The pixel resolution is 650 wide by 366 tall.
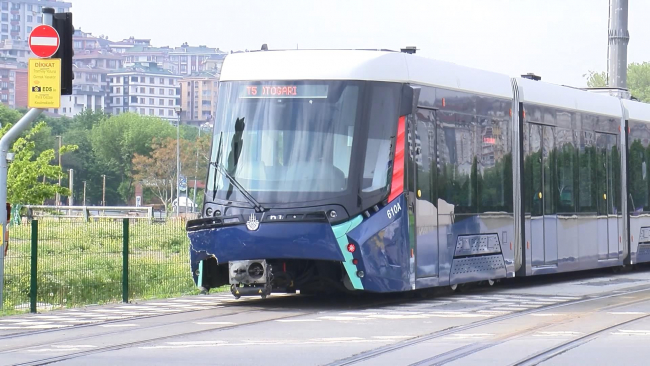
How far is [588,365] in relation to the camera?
393 inches

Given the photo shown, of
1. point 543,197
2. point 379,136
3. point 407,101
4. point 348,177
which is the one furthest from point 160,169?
point 348,177

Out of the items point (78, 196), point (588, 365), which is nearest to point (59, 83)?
point (588, 365)

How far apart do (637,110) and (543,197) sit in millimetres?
5456

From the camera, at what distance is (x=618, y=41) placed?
3212cm

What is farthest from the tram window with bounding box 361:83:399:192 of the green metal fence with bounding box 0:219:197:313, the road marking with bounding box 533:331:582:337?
the green metal fence with bounding box 0:219:197:313

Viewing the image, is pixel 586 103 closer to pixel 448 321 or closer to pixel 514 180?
pixel 514 180

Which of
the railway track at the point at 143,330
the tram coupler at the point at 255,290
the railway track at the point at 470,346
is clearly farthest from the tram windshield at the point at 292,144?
the railway track at the point at 470,346

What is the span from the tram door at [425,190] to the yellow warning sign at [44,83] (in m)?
4.67

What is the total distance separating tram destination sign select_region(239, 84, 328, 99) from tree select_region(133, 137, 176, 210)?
93718mm

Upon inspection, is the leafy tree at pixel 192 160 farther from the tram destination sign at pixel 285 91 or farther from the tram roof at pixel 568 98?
the tram destination sign at pixel 285 91

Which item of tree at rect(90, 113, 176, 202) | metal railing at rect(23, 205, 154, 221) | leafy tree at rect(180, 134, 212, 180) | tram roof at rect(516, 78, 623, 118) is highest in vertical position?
tree at rect(90, 113, 176, 202)

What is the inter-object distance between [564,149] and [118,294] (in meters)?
8.07

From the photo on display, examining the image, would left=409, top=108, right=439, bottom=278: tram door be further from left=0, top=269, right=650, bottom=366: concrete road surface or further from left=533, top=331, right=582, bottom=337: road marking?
left=533, top=331, right=582, bottom=337: road marking

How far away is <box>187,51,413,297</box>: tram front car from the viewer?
14.9 m
